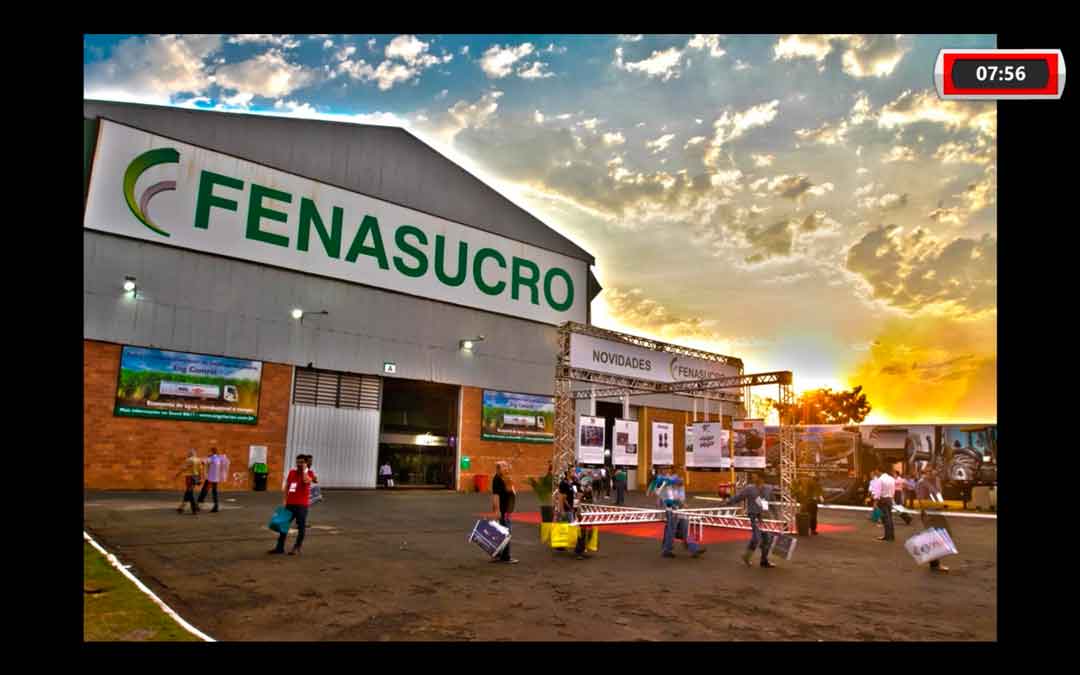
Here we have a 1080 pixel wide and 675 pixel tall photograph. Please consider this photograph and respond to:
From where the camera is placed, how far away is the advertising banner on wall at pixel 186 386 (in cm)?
2195

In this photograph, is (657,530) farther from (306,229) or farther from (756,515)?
(306,229)

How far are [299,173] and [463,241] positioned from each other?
7.99 m

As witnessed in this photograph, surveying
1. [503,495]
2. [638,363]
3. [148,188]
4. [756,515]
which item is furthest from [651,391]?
[148,188]

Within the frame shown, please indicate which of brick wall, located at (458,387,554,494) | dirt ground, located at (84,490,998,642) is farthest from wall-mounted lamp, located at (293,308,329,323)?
dirt ground, located at (84,490,998,642)

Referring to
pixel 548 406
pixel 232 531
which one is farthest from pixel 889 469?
pixel 232 531

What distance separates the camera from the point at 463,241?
103ft

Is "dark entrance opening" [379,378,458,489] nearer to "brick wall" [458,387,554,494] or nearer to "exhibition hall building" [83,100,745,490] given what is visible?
"exhibition hall building" [83,100,745,490]

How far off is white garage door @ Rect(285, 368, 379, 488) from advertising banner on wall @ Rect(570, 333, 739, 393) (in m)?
14.2

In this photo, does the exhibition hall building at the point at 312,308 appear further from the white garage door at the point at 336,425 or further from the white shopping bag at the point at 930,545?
the white shopping bag at the point at 930,545

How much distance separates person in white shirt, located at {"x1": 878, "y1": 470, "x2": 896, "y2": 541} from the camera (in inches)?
623

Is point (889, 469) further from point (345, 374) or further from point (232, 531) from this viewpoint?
point (232, 531)

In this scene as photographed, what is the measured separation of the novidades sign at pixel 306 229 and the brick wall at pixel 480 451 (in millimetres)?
4804

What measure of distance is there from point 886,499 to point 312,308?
21.2 meters

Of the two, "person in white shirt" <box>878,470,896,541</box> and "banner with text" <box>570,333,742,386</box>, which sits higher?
"banner with text" <box>570,333,742,386</box>
